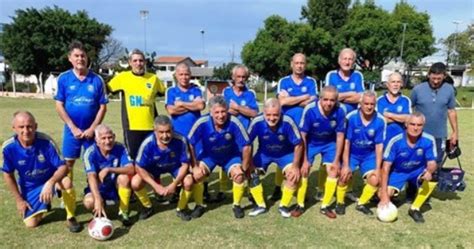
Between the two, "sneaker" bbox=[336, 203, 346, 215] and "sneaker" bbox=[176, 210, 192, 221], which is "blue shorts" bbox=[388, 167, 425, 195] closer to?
"sneaker" bbox=[336, 203, 346, 215]

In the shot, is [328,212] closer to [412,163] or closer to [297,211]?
[297,211]

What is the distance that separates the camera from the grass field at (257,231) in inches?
172

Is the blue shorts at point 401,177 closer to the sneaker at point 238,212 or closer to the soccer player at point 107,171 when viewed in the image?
the sneaker at point 238,212

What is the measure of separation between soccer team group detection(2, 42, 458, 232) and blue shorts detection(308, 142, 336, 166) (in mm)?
13

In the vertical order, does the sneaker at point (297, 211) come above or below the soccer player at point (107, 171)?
below

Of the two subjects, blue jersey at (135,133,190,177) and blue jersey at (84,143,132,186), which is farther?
blue jersey at (135,133,190,177)

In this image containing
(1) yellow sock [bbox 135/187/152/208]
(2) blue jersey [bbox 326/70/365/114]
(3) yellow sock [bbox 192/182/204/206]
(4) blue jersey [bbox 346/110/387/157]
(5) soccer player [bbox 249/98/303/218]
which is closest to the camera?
(1) yellow sock [bbox 135/187/152/208]

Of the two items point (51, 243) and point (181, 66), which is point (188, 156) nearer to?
point (181, 66)

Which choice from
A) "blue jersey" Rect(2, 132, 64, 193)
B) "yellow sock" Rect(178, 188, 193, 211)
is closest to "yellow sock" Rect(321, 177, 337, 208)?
"yellow sock" Rect(178, 188, 193, 211)

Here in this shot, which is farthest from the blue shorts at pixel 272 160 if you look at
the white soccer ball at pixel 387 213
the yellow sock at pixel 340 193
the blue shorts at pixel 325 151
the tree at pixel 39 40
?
the tree at pixel 39 40

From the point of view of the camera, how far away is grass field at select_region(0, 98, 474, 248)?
437cm

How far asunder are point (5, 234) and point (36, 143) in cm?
100

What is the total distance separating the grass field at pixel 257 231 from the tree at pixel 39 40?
3970 cm

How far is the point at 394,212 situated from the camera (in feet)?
16.7
